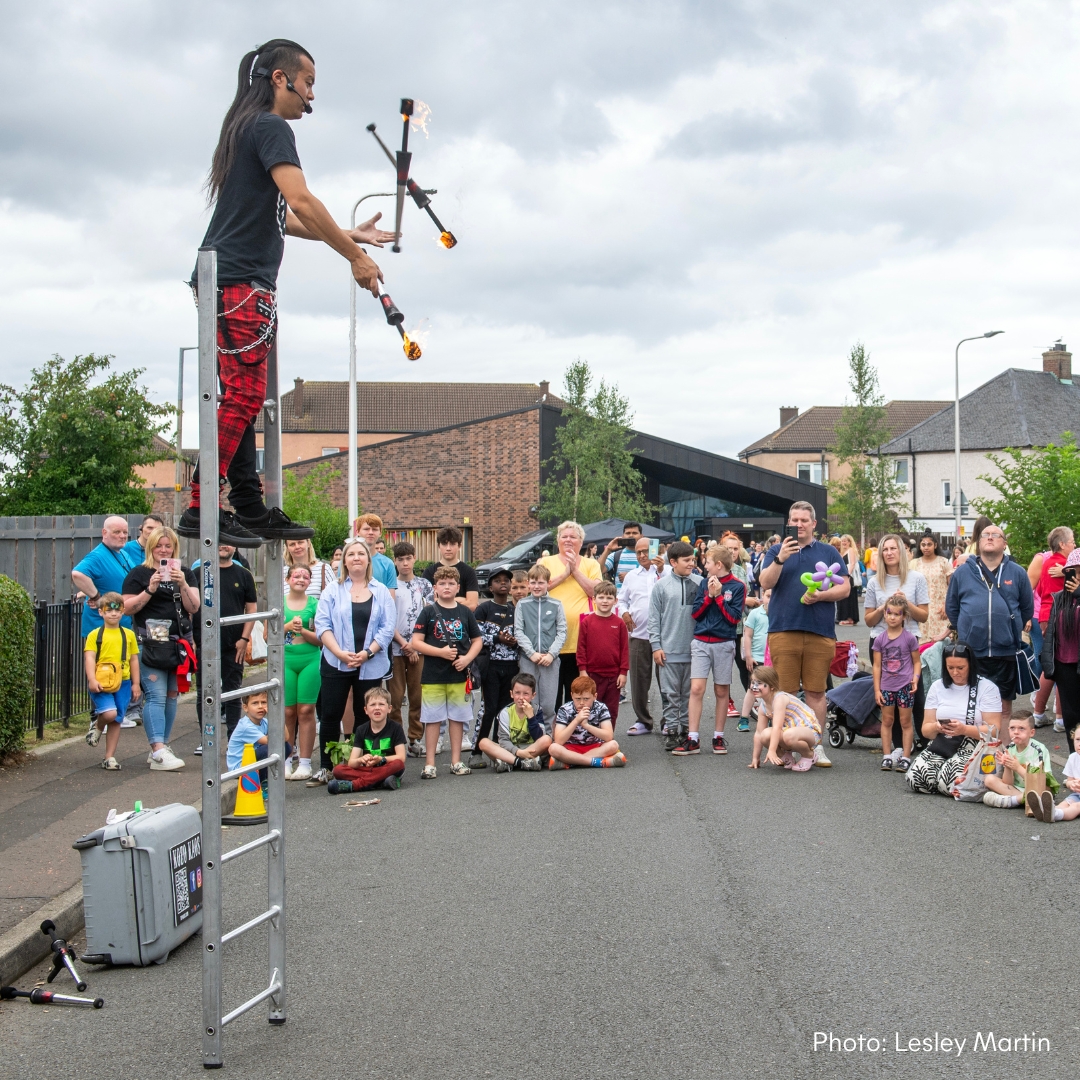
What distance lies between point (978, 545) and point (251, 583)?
6.36 meters

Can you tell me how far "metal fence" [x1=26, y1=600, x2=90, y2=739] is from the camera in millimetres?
11406

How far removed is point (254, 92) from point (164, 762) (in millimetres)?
7059

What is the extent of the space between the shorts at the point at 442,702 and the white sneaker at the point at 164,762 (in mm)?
2147

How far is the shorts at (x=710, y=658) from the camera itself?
37.2 feet

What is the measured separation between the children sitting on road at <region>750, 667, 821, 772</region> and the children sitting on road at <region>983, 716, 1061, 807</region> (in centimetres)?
172

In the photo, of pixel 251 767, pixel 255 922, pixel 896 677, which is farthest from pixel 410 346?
pixel 896 677

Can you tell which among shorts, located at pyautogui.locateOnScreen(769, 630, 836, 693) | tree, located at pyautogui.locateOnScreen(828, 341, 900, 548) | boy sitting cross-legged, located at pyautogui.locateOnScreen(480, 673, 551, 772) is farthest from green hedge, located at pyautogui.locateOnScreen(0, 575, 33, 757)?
tree, located at pyautogui.locateOnScreen(828, 341, 900, 548)

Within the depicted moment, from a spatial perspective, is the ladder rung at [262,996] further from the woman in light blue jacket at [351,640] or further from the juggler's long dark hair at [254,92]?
the woman in light blue jacket at [351,640]

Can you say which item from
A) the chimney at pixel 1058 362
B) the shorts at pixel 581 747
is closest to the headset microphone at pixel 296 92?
the shorts at pixel 581 747

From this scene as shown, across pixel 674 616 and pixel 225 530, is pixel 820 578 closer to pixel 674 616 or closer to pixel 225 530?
pixel 674 616

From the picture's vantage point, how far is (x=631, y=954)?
211 inches

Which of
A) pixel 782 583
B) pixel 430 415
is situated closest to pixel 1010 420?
pixel 430 415

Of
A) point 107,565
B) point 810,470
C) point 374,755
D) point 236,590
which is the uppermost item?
point 810,470

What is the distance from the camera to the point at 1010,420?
221 ft
